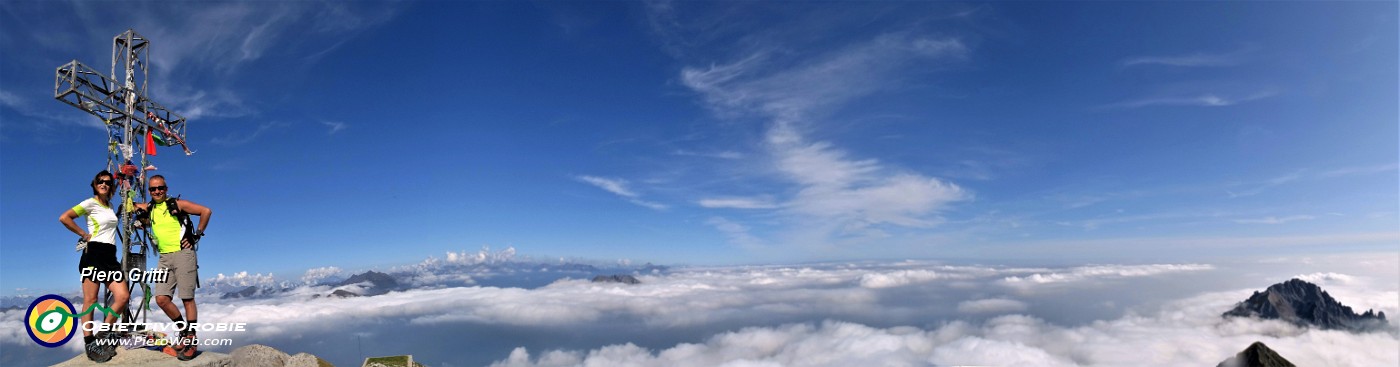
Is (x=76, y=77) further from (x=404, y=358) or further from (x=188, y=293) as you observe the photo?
(x=404, y=358)

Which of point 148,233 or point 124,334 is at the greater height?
point 148,233

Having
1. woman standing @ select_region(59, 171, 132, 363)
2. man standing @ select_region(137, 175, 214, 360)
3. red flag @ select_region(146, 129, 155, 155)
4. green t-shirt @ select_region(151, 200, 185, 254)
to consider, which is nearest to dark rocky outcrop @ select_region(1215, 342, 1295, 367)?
man standing @ select_region(137, 175, 214, 360)

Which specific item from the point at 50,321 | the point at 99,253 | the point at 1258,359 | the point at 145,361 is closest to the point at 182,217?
the point at 99,253

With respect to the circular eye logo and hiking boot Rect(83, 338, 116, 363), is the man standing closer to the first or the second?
hiking boot Rect(83, 338, 116, 363)

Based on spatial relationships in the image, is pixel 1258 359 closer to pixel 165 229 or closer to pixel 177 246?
pixel 177 246

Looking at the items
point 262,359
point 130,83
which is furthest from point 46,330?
point 130,83

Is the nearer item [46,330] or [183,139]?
[46,330]
